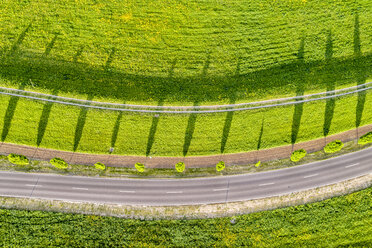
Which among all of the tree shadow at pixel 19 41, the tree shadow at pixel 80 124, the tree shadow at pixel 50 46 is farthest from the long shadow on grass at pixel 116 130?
the tree shadow at pixel 19 41

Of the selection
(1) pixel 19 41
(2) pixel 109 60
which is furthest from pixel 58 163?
(1) pixel 19 41

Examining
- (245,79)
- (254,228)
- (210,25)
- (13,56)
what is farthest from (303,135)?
(13,56)

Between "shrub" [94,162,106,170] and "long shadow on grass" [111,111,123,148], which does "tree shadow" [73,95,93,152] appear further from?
"shrub" [94,162,106,170]

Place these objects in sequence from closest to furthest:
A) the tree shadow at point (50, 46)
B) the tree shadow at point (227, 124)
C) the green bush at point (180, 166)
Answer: the green bush at point (180, 166), the tree shadow at point (227, 124), the tree shadow at point (50, 46)

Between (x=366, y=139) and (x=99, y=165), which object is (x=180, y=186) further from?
(x=366, y=139)

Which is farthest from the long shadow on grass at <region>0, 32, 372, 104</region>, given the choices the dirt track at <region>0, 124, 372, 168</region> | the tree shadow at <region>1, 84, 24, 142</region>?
the dirt track at <region>0, 124, 372, 168</region>

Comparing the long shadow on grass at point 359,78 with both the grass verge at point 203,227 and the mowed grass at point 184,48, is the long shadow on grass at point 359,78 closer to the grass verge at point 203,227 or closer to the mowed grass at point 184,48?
the mowed grass at point 184,48
